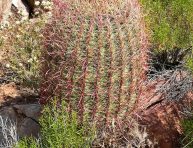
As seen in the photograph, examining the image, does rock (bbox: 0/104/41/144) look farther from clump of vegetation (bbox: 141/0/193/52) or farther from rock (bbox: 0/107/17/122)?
clump of vegetation (bbox: 141/0/193/52)

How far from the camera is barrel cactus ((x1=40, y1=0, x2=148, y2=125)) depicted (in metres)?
4.09

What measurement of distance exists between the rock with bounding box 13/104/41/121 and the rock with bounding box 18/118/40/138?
0.18 feet

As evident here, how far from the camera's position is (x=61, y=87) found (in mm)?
4320

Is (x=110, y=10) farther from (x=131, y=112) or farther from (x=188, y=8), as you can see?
(x=188, y=8)

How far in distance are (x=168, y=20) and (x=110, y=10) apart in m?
1.54

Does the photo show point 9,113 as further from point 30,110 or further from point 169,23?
point 169,23

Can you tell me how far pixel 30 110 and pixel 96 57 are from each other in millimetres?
1474

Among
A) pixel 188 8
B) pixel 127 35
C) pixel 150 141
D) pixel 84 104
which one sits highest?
pixel 188 8

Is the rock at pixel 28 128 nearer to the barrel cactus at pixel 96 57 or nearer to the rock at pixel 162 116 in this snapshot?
the barrel cactus at pixel 96 57

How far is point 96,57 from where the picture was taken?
408 cm

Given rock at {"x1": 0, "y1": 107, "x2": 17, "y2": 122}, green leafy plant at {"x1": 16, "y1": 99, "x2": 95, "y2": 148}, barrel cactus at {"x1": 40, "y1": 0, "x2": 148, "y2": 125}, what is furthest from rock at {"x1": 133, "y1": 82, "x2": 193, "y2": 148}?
rock at {"x1": 0, "y1": 107, "x2": 17, "y2": 122}

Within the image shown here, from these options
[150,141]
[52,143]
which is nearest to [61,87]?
[52,143]

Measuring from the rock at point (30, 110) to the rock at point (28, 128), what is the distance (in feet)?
0.18

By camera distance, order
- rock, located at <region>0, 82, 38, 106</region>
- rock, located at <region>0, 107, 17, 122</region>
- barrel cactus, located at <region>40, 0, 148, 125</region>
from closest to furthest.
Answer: barrel cactus, located at <region>40, 0, 148, 125</region>, rock, located at <region>0, 107, 17, 122</region>, rock, located at <region>0, 82, 38, 106</region>
